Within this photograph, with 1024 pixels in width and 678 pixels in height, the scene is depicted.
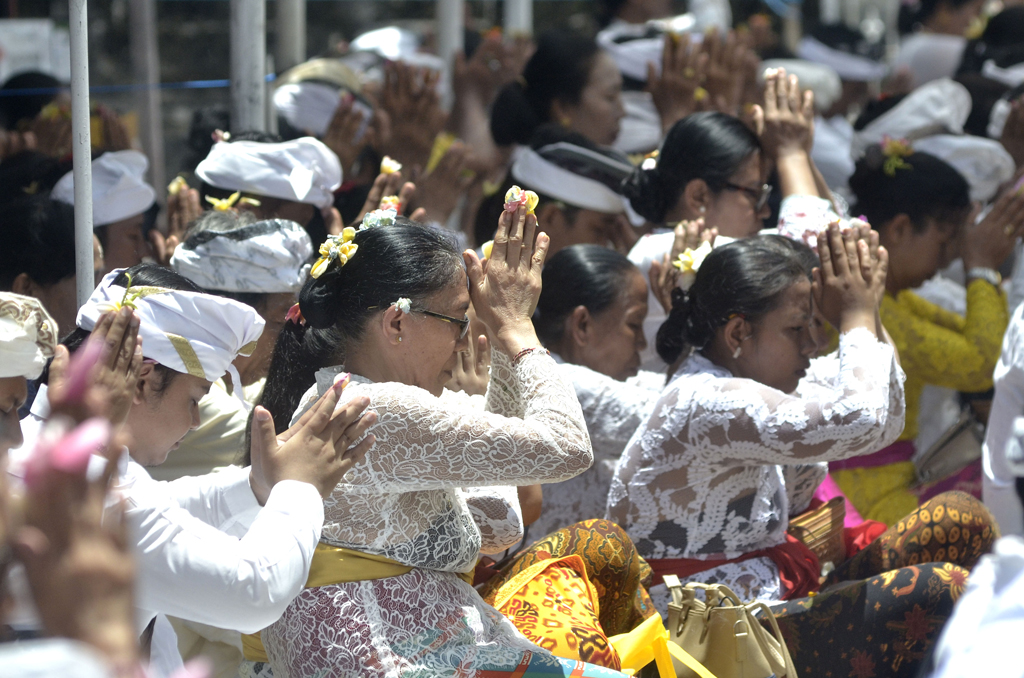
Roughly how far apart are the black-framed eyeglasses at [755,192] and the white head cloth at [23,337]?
2.40 m

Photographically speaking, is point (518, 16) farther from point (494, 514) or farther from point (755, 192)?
point (494, 514)

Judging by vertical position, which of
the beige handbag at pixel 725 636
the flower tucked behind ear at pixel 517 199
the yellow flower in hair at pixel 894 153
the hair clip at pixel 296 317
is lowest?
the beige handbag at pixel 725 636

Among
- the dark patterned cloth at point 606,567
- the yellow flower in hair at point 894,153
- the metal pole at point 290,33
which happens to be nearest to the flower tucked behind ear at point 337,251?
the dark patterned cloth at point 606,567

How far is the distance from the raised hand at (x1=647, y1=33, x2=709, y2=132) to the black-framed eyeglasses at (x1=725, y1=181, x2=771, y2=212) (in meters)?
1.34

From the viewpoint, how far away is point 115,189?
12.8ft

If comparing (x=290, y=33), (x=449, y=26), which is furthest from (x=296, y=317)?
(x=449, y=26)

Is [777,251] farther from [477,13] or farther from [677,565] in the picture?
[477,13]

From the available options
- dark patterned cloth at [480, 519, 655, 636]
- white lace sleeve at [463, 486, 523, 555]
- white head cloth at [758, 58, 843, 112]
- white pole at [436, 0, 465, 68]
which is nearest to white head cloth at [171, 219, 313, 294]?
white lace sleeve at [463, 486, 523, 555]

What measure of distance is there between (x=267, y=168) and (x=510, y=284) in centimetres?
161

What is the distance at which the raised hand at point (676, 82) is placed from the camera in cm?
527

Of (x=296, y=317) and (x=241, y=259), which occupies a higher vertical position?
(x=296, y=317)

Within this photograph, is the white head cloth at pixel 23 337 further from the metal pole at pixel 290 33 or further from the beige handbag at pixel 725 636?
the metal pole at pixel 290 33

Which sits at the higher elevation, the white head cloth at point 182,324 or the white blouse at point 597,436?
the white head cloth at point 182,324

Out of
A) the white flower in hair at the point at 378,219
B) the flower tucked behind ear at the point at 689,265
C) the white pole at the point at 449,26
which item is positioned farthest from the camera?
the white pole at the point at 449,26
